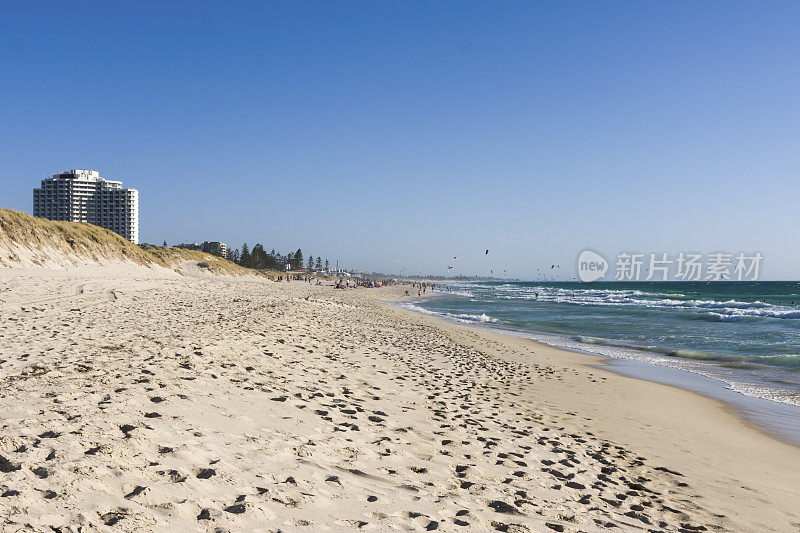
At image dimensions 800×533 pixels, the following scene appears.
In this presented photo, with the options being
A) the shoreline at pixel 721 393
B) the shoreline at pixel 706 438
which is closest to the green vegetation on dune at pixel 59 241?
the shoreline at pixel 706 438

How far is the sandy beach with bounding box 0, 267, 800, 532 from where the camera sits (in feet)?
11.2

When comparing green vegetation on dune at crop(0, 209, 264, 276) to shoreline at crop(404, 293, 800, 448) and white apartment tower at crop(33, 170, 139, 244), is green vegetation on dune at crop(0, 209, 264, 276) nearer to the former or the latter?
shoreline at crop(404, 293, 800, 448)

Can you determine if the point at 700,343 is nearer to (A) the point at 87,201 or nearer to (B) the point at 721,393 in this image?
(B) the point at 721,393

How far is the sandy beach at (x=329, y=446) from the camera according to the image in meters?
3.42

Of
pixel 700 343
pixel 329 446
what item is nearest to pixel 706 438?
pixel 329 446

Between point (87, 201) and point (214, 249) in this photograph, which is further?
point (214, 249)

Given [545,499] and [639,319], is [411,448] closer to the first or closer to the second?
[545,499]

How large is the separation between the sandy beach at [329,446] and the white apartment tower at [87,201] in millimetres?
147929

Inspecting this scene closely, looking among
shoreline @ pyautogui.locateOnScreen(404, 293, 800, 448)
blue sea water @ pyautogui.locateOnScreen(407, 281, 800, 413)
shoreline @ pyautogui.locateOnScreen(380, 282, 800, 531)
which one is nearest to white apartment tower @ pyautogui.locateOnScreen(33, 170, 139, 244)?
blue sea water @ pyautogui.locateOnScreen(407, 281, 800, 413)

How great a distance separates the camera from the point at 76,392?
5.40 metres

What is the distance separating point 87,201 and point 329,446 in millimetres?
165406

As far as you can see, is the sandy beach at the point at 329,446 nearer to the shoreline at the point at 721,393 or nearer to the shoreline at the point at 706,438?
the shoreline at the point at 706,438

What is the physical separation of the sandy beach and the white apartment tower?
148 metres

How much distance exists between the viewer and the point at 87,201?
137 m
